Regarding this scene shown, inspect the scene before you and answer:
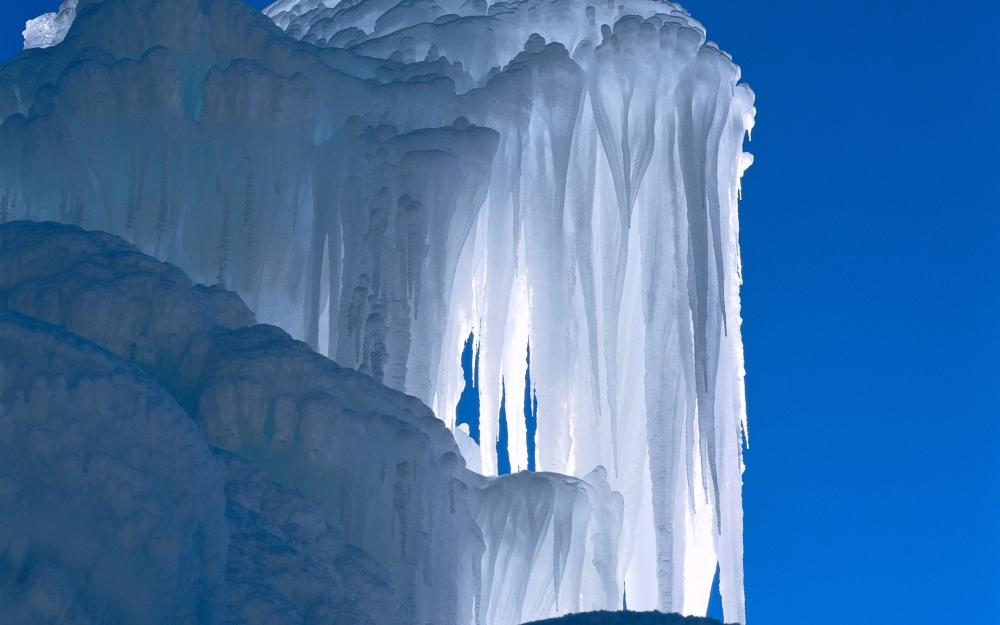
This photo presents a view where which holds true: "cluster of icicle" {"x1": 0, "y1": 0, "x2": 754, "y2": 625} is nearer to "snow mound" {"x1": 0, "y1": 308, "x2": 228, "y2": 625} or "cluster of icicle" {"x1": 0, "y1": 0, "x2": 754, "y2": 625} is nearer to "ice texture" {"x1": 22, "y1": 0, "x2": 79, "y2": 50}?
"ice texture" {"x1": 22, "y1": 0, "x2": 79, "y2": 50}

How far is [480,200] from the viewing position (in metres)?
12.8

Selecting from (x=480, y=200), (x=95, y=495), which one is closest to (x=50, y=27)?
(x=480, y=200)

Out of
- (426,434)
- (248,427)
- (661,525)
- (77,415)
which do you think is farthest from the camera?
(661,525)

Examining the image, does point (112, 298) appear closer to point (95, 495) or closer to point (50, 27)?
point (95, 495)

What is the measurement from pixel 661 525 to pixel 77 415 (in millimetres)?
6838

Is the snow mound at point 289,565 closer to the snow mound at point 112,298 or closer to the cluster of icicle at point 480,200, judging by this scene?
the snow mound at point 112,298

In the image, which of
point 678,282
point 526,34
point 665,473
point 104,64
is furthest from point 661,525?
point 104,64

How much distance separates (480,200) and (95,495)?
23.9ft

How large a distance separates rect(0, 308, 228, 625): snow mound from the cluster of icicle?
4.89 m

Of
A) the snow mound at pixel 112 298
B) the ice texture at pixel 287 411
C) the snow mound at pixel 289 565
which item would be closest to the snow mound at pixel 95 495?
the snow mound at pixel 289 565

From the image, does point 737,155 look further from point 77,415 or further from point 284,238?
point 77,415

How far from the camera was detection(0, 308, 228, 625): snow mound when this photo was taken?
5559mm

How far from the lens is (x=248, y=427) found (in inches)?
357

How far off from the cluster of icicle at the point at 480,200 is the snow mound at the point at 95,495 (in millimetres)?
4893
